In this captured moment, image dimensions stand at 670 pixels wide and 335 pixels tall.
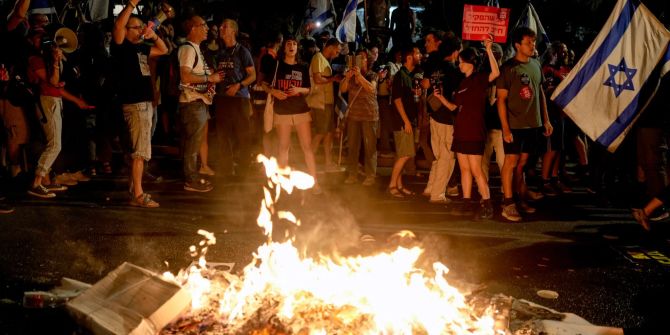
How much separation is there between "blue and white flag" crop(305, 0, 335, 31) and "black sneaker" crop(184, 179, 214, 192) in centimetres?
560

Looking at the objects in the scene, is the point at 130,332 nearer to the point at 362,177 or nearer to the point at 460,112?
the point at 460,112

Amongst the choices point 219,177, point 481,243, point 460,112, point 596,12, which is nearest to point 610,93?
point 460,112

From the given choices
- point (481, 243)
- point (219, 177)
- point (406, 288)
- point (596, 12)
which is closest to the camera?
point (406, 288)

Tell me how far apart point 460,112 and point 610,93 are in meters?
1.84

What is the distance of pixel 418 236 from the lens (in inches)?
280

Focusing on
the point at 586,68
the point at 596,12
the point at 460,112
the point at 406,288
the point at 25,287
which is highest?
the point at 596,12

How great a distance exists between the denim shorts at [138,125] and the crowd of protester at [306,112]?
1 centimetres

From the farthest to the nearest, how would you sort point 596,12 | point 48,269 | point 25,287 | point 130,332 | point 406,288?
point 596,12 → point 48,269 → point 25,287 → point 406,288 → point 130,332

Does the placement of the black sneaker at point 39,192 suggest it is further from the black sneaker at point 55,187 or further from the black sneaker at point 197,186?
the black sneaker at point 197,186

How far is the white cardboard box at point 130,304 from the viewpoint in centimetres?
406

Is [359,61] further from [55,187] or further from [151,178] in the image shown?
[55,187]

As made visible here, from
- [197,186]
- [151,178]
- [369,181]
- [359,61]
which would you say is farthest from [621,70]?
[151,178]

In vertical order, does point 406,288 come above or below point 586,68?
below

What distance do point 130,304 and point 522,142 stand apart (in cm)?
544
